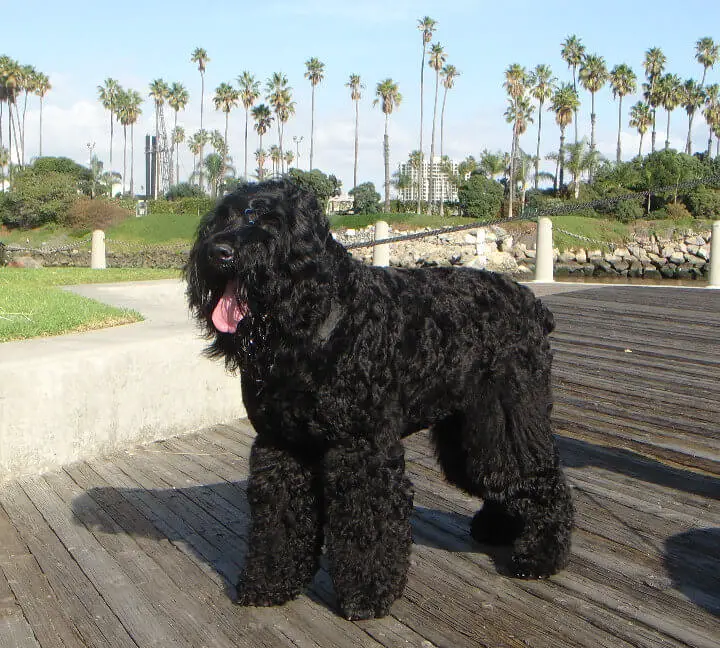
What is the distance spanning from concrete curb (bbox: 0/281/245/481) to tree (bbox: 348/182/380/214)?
163 feet

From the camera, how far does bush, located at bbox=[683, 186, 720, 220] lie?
44.3 metres

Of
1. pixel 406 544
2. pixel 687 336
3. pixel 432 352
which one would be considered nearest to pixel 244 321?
pixel 432 352

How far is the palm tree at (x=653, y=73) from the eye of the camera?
6072cm

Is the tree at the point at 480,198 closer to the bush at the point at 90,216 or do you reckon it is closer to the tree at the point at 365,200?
the tree at the point at 365,200

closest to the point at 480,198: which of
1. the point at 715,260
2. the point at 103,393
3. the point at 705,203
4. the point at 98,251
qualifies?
the point at 705,203

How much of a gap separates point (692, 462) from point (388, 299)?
2.59 meters

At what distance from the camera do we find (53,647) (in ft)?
7.99

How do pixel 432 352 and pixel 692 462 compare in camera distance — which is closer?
pixel 432 352

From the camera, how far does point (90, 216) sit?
4603cm

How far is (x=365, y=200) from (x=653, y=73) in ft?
94.3

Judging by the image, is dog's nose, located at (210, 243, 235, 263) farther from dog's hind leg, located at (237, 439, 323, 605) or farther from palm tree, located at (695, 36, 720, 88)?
palm tree, located at (695, 36, 720, 88)

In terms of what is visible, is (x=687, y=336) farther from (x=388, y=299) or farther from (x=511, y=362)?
(x=388, y=299)

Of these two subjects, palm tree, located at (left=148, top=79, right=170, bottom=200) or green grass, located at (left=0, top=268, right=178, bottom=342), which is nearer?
green grass, located at (left=0, top=268, right=178, bottom=342)

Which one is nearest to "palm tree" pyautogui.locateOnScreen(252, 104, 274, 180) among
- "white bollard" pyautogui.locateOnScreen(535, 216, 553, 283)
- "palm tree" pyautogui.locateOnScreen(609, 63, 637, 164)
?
"palm tree" pyautogui.locateOnScreen(609, 63, 637, 164)
